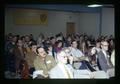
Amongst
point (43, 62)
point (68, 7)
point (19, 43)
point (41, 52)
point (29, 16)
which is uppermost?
point (68, 7)

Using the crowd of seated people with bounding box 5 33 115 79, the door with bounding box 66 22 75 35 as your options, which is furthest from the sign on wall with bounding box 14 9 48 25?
the door with bounding box 66 22 75 35

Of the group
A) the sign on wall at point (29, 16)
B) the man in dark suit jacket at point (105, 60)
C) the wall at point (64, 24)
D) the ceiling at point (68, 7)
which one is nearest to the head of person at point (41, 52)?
the wall at point (64, 24)

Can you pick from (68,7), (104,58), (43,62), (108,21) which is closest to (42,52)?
(43,62)

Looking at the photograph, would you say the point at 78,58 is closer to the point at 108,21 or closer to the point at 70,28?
the point at 70,28

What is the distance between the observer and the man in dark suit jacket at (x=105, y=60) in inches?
154

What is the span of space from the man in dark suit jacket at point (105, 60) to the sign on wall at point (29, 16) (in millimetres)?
756

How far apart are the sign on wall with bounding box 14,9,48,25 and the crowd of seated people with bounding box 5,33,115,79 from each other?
17 cm

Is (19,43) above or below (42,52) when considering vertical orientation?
above

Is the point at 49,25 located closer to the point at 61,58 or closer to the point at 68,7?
the point at 68,7

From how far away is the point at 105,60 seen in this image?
394 cm

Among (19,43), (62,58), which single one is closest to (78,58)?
(62,58)

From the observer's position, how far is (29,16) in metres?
3.90

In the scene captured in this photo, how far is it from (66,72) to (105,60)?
0.48 metres

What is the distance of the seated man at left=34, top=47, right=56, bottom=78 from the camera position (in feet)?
12.7
